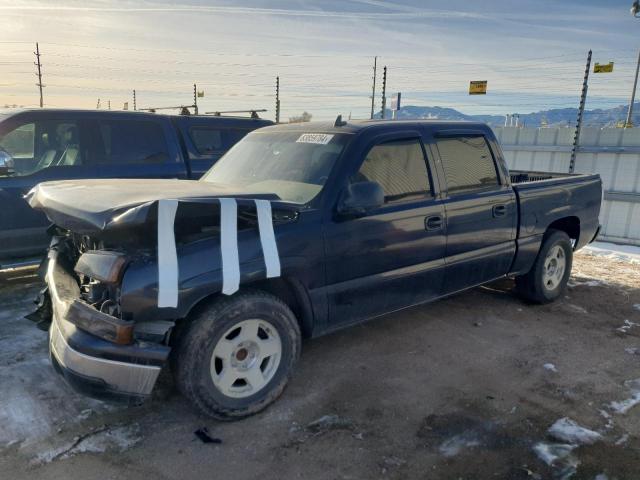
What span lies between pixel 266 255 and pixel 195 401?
966 mm

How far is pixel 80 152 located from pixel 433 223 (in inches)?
157

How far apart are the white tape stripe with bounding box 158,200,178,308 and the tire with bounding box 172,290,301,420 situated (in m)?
0.27

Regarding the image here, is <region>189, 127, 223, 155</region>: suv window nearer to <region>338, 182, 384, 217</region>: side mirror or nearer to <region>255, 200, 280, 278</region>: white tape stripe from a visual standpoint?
<region>338, 182, 384, 217</region>: side mirror

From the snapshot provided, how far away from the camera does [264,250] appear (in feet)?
10.1

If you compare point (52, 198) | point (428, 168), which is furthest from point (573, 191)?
point (52, 198)

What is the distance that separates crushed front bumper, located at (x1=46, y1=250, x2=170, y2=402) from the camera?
267 centimetres

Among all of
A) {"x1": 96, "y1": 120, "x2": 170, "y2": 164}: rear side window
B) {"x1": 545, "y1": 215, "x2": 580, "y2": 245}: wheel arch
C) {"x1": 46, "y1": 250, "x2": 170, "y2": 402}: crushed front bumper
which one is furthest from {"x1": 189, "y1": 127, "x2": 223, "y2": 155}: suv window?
{"x1": 545, "y1": 215, "x2": 580, "y2": 245}: wheel arch

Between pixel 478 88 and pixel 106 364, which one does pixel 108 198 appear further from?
pixel 478 88

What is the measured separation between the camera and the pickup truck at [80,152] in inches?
200

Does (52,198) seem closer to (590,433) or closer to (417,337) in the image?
(417,337)

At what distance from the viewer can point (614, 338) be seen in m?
4.64

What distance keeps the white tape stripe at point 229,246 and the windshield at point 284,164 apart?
0.70 meters

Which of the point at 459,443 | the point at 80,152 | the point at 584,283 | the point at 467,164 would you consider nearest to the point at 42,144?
the point at 80,152

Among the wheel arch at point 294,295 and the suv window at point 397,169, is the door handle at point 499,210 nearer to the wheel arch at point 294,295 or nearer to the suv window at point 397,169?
the suv window at point 397,169
